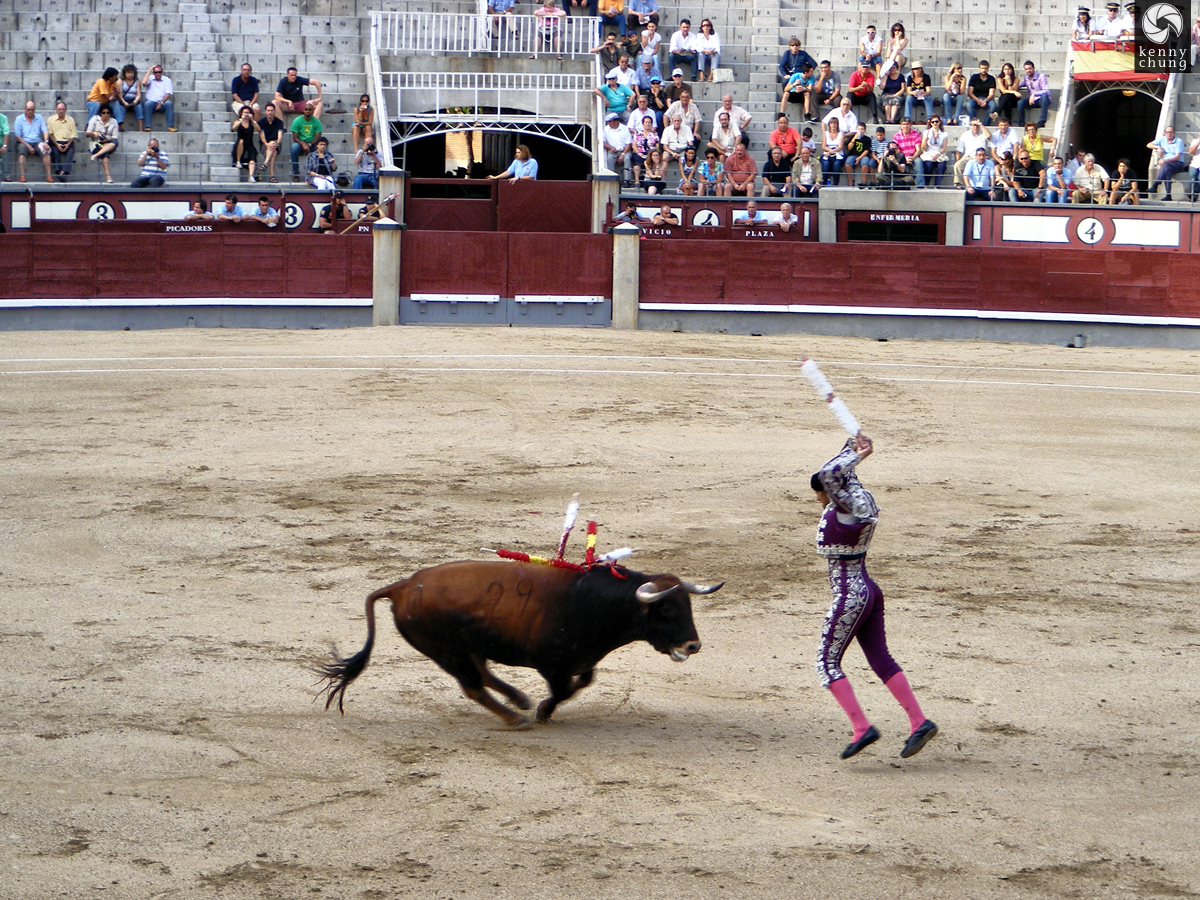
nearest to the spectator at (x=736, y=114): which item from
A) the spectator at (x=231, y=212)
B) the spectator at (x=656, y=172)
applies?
the spectator at (x=656, y=172)

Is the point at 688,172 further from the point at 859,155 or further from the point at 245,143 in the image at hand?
the point at 245,143

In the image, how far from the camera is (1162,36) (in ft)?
76.5

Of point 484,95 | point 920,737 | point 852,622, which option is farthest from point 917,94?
point 920,737

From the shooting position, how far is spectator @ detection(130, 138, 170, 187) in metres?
21.2

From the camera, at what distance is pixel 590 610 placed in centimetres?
568

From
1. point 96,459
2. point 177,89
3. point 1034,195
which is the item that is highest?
point 177,89

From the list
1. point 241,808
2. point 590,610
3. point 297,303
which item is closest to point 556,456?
point 590,610

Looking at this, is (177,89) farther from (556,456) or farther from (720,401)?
(556,456)

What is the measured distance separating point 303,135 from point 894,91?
362 inches

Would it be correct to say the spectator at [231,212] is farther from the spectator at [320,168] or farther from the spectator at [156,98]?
the spectator at [156,98]

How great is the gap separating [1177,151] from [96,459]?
16.5 metres

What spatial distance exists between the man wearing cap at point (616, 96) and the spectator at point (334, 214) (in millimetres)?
4495

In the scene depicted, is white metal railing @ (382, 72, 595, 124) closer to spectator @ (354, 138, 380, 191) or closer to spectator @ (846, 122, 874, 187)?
spectator @ (354, 138, 380, 191)

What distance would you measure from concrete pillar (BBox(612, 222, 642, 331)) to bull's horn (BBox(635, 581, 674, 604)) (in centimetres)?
1515
